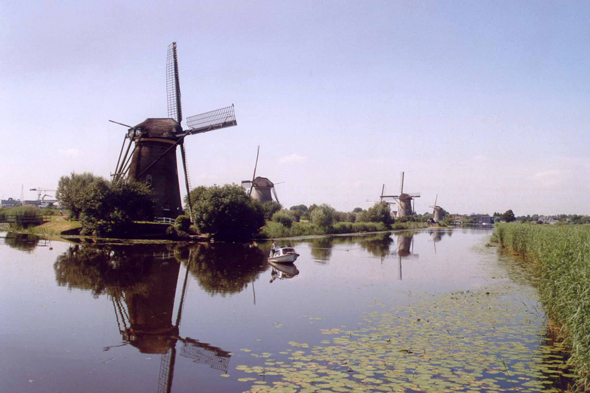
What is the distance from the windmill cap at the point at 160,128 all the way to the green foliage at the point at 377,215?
4316 centimetres

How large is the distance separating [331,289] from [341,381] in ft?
30.2

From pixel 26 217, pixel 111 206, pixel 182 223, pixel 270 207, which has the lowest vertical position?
pixel 26 217

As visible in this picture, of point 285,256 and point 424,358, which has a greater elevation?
point 285,256

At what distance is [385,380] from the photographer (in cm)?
676

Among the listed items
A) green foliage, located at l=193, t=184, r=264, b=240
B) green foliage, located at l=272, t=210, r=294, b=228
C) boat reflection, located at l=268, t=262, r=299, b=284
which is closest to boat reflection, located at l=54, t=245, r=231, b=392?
boat reflection, located at l=268, t=262, r=299, b=284

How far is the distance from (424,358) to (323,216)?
48354 millimetres

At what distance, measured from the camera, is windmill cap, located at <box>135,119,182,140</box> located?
1582 inches

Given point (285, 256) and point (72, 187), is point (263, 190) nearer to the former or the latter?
point (72, 187)

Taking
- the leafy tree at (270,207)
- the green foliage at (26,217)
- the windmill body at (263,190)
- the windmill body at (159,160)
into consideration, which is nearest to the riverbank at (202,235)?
the green foliage at (26,217)

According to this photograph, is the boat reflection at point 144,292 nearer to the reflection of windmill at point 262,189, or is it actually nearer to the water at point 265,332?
the water at point 265,332

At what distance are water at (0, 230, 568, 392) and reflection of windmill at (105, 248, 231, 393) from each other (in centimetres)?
4

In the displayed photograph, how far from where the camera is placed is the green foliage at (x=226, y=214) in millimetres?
37594

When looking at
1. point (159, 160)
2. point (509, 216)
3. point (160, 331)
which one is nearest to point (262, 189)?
point (159, 160)

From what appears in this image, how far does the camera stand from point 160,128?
40.8 metres
